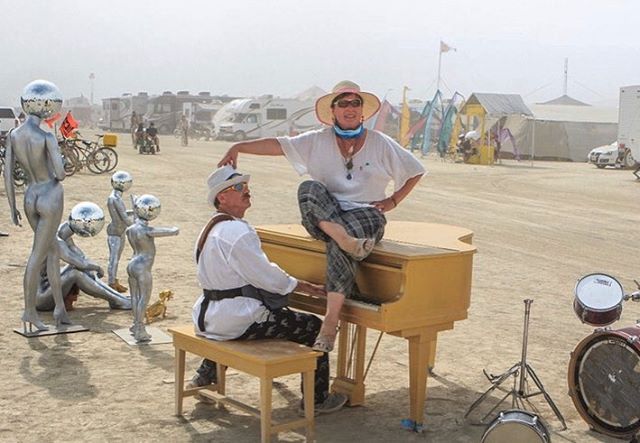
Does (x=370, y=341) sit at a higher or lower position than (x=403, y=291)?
lower

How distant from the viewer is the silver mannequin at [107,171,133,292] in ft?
25.5

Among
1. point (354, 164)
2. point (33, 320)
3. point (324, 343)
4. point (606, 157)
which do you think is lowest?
point (33, 320)

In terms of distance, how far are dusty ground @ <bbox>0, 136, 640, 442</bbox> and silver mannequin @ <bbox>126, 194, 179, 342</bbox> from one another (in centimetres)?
30

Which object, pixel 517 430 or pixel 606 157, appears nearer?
pixel 517 430

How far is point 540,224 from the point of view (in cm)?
1475

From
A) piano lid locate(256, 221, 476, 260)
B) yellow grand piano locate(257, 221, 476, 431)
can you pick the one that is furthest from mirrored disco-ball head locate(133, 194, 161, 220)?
yellow grand piano locate(257, 221, 476, 431)

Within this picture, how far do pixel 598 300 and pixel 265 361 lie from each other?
176 centimetres

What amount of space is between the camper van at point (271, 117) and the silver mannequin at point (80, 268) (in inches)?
1608

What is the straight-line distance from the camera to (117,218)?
26.5 ft

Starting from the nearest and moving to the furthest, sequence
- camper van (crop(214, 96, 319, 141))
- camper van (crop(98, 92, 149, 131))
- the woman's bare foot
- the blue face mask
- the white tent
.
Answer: the blue face mask, the woman's bare foot, the white tent, camper van (crop(214, 96, 319, 141)), camper van (crop(98, 92, 149, 131))

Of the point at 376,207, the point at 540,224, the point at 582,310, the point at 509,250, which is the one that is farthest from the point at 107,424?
the point at 540,224

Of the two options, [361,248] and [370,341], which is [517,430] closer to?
[361,248]

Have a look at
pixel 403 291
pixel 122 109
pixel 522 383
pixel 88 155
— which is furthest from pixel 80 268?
pixel 122 109

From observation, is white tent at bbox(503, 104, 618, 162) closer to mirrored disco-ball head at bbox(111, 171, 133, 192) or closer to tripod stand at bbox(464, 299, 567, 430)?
mirrored disco-ball head at bbox(111, 171, 133, 192)
